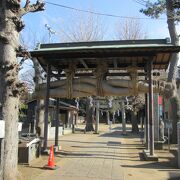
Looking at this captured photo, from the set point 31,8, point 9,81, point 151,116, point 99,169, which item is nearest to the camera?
point 9,81

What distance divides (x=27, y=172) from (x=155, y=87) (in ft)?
24.0

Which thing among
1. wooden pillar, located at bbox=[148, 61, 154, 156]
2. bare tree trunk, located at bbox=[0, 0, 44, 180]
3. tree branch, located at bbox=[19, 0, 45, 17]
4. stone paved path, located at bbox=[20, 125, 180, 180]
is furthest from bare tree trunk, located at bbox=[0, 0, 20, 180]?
wooden pillar, located at bbox=[148, 61, 154, 156]

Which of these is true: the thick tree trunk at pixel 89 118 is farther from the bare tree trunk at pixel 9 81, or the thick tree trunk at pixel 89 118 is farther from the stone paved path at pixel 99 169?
the bare tree trunk at pixel 9 81

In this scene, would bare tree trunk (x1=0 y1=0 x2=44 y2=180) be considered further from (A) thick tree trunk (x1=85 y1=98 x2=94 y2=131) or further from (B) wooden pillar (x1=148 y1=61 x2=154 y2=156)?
(A) thick tree trunk (x1=85 y1=98 x2=94 y2=131)

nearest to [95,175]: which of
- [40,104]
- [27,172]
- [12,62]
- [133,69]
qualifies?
[27,172]

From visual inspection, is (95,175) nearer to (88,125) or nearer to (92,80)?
(92,80)

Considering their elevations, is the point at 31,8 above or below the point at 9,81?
above

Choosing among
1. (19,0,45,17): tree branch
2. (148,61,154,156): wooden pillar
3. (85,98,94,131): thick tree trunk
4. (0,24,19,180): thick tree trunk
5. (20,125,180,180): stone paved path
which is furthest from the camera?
(85,98,94,131): thick tree trunk

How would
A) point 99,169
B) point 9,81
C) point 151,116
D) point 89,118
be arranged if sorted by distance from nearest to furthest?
1. point 9,81
2. point 99,169
3. point 151,116
4. point 89,118

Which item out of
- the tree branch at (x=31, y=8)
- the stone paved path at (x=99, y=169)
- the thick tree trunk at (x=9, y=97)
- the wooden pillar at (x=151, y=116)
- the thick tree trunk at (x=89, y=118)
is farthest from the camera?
the thick tree trunk at (x=89, y=118)

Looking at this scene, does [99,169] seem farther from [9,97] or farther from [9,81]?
[9,81]

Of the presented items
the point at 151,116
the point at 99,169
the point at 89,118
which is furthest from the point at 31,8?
the point at 89,118

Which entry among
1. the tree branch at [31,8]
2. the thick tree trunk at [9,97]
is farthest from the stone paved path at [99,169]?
the tree branch at [31,8]

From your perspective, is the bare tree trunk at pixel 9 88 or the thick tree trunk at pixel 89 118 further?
the thick tree trunk at pixel 89 118
